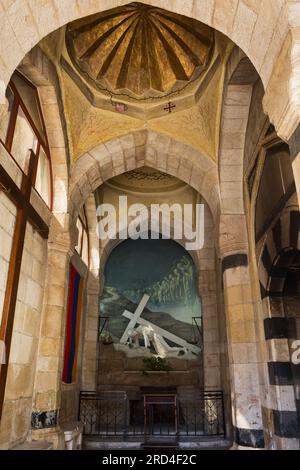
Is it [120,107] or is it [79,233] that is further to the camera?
[79,233]

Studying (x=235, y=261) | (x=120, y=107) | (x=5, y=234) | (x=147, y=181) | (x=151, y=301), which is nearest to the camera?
(x=5, y=234)

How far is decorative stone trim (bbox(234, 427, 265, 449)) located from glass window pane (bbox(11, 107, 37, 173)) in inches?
184

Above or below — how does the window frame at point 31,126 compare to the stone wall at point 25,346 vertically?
above

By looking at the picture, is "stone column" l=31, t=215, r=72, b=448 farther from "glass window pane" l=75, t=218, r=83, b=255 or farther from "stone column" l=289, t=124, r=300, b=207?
"stone column" l=289, t=124, r=300, b=207

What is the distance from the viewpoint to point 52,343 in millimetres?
5496

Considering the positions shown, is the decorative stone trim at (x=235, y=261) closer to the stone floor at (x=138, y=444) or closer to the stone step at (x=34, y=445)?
the stone floor at (x=138, y=444)

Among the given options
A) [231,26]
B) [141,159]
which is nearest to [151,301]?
[141,159]

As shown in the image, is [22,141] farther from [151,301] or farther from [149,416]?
[149,416]

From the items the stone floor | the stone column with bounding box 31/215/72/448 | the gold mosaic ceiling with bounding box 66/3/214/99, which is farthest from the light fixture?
the stone floor

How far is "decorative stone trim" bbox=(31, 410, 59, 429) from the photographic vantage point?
4957 mm

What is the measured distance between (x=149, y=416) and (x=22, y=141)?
7531mm

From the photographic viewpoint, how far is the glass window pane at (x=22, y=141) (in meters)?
4.84

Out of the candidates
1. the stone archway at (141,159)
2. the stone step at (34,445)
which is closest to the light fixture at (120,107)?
the stone archway at (141,159)

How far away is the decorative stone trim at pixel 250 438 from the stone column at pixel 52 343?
2.50m
